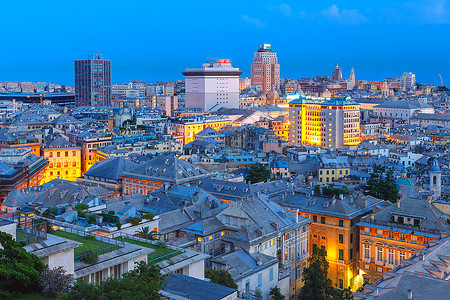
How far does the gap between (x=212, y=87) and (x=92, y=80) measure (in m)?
41.6

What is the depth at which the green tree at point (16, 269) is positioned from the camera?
54.0ft

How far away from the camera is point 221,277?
2666cm

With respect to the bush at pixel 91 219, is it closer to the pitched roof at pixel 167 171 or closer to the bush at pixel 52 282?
the bush at pixel 52 282

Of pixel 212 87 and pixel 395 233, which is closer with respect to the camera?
pixel 395 233

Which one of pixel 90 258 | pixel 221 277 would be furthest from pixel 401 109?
pixel 90 258

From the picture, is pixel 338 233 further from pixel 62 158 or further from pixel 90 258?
pixel 62 158

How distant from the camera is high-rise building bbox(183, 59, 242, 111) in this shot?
6339 inches

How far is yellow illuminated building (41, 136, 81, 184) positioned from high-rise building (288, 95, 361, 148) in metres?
49.9

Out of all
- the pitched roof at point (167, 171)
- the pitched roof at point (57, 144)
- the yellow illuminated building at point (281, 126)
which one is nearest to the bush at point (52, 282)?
the pitched roof at point (167, 171)

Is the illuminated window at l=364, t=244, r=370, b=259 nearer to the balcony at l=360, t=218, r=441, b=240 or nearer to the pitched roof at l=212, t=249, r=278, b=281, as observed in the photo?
the balcony at l=360, t=218, r=441, b=240

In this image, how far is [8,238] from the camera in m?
17.5

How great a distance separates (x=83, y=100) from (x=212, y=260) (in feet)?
515

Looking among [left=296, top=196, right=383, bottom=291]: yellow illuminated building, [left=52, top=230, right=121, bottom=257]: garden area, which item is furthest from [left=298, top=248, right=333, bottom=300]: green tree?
[left=52, top=230, right=121, bottom=257]: garden area

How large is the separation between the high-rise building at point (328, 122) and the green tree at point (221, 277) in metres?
82.8
